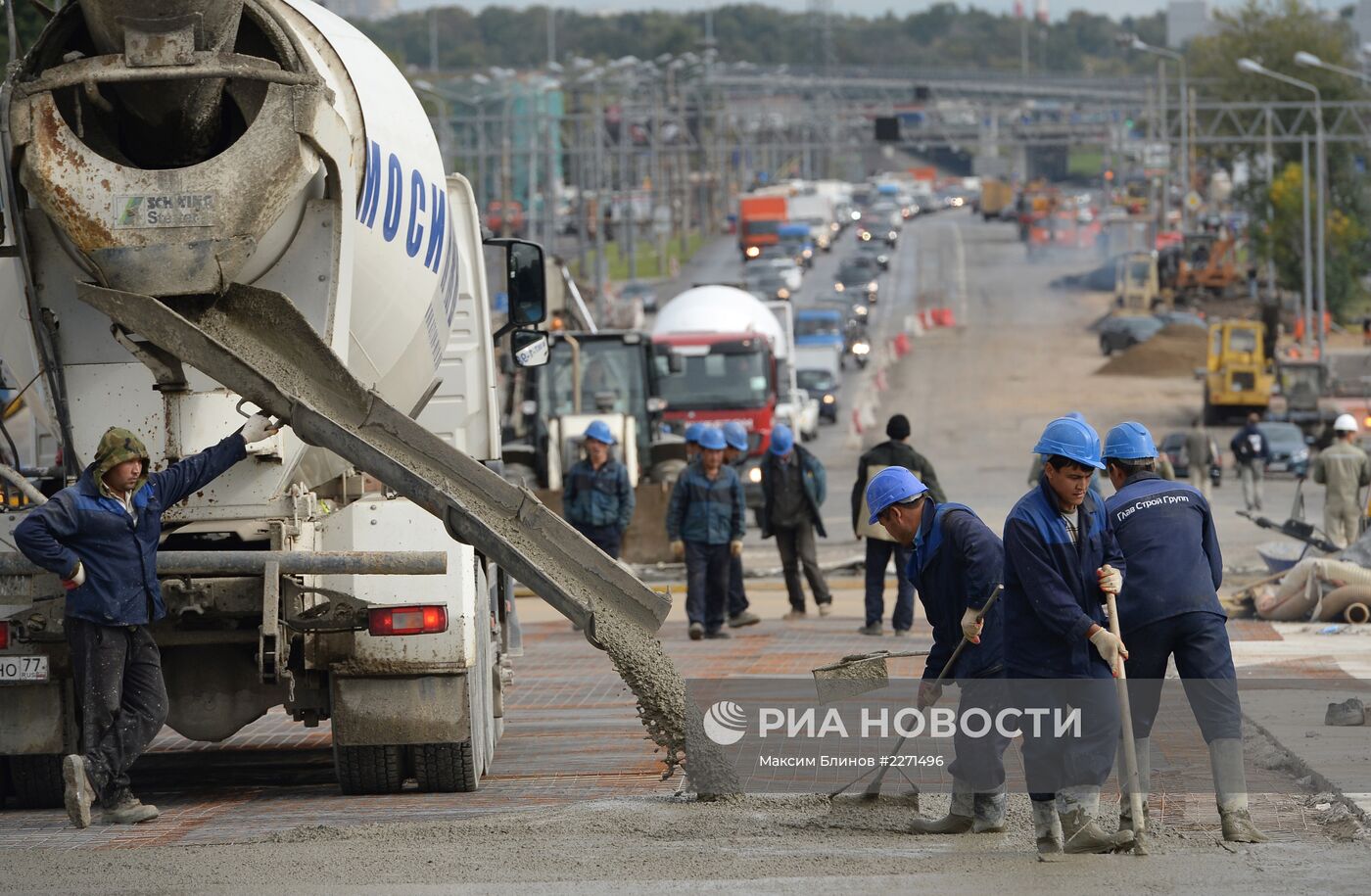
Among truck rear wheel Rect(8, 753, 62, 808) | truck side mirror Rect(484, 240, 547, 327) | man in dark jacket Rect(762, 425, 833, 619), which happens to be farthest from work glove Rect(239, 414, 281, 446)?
man in dark jacket Rect(762, 425, 833, 619)

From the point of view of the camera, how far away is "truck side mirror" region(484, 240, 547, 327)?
1343 cm

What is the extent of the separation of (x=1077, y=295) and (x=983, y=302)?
16.4 ft

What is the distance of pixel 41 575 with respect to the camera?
9.26m

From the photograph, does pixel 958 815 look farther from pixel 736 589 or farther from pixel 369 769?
pixel 736 589

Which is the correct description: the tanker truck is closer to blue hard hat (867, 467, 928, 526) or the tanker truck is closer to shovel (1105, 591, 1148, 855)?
blue hard hat (867, 467, 928, 526)

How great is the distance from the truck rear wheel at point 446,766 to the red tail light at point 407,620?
623 mm

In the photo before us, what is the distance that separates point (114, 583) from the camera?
884 centimetres

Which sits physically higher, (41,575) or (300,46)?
(300,46)

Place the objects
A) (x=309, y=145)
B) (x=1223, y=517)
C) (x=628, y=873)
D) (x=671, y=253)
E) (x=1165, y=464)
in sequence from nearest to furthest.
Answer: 1. (x=628, y=873)
2. (x=309, y=145)
3. (x=1165, y=464)
4. (x=1223, y=517)
5. (x=671, y=253)

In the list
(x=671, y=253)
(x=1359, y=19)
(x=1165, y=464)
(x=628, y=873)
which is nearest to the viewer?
(x=628, y=873)

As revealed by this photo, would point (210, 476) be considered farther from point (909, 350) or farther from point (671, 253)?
point (671, 253)

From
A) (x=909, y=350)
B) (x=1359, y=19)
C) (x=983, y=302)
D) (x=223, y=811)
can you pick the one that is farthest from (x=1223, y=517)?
(x=1359, y=19)

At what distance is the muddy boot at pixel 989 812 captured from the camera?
823cm

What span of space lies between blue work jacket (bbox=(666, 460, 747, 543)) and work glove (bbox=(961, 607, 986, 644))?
852 centimetres
